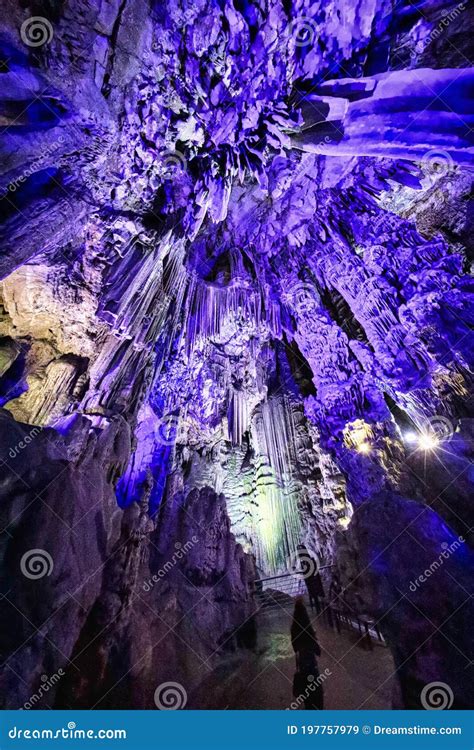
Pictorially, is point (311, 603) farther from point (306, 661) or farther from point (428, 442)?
point (428, 442)

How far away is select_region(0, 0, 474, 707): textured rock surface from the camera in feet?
12.3

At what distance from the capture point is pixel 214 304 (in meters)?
8.90

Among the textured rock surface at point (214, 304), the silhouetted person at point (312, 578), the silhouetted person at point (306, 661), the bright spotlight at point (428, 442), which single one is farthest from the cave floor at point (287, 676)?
the bright spotlight at point (428, 442)

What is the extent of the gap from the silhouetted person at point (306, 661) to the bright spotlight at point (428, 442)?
461cm

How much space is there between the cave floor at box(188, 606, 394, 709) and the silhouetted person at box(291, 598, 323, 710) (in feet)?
0.37

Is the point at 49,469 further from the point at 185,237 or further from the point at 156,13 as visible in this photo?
the point at 156,13

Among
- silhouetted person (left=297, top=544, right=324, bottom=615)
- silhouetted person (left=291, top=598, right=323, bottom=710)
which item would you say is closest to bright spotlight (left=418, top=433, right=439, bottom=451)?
silhouetted person (left=291, top=598, right=323, bottom=710)

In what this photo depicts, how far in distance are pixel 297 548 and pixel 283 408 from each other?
4489 millimetres

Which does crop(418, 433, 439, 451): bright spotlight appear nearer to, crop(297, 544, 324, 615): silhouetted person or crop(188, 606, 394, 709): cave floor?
crop(188, 606, 394, 709): cave floor

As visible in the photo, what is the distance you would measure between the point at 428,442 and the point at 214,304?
632 centimetres

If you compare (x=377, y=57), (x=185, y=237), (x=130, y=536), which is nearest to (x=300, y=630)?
(x=130, y=536)

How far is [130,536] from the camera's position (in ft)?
19.7

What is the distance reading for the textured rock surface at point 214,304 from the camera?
12.3ft

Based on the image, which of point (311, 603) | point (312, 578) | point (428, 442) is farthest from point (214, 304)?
point (311, 603)
